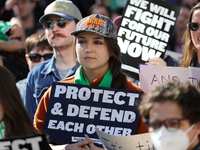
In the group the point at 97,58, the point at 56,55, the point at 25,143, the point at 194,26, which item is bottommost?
the point at 25,143

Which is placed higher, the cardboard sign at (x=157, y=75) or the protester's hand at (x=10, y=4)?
the protester's hand at (x=10, y=4)

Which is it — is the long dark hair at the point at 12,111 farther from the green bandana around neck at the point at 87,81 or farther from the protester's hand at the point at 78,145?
the green bandana around neck at the point at 87,81

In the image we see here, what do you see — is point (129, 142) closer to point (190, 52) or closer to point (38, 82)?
point (190, 52)

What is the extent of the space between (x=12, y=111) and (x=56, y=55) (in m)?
1.72

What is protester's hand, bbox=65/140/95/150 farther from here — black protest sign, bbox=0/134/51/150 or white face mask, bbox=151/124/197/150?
white face mask, bbox=151/124/197/150

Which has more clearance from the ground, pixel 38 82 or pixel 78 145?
pixel 38 82

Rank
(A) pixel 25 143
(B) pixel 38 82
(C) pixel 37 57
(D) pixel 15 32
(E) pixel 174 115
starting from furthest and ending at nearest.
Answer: (D) pixel 15 32 < (C) pixel 37 57 < (B) pixel 38 82 < (A) pixel 25 143 < (E) pixel 174 115

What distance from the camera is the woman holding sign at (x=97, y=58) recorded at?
327cm

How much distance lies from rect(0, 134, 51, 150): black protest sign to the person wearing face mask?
0.71m

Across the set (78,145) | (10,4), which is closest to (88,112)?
(78,145)

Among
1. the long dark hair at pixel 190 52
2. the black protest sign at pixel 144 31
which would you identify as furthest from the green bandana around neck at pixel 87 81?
the long dark hair at pixel 190 52

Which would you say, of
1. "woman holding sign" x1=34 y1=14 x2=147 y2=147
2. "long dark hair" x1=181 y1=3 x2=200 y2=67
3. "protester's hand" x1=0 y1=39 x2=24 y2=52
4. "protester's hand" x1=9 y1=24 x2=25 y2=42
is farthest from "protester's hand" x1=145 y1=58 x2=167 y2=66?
"protester's hand" x1=9 y1=24 x2=25 y2=42

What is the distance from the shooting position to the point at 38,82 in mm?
4195

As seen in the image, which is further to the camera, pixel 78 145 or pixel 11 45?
pixel 11 45
